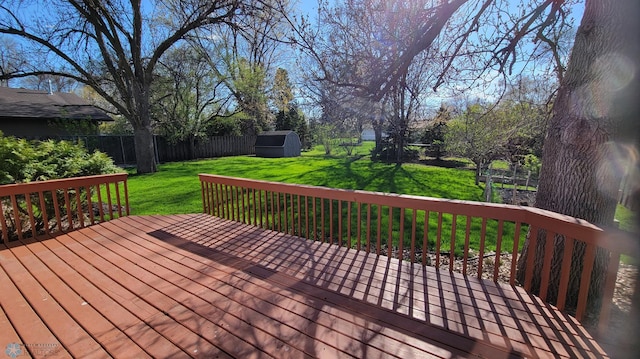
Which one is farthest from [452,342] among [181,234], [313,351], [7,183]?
[7,183]

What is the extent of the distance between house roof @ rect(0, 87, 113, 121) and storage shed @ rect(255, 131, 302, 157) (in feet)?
29.1

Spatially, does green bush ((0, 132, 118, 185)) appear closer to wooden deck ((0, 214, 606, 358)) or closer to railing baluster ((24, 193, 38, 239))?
railing baluster ((24, 193, 38, 239))

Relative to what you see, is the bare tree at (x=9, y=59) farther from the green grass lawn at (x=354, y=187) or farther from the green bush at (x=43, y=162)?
the green bush at (x=43, y=162)

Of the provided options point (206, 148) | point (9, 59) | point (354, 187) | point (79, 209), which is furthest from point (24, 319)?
point (206, 148)

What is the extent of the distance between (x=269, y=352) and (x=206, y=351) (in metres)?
0.39

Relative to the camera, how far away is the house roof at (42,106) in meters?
11.5

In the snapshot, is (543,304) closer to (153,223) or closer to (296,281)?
(296,281)

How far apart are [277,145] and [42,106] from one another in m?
11.6

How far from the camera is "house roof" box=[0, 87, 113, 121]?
1146 centimetres

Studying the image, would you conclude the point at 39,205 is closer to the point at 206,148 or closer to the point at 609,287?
the point at 609,287

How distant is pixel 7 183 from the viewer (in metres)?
3.69

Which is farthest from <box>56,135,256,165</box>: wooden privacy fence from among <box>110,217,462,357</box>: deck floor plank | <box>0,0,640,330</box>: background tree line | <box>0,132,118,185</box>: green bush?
<box>110,217,462,357</box>: deck floor plank

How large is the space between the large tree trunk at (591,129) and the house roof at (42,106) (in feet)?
52.5

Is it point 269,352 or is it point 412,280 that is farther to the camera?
point 412,280
